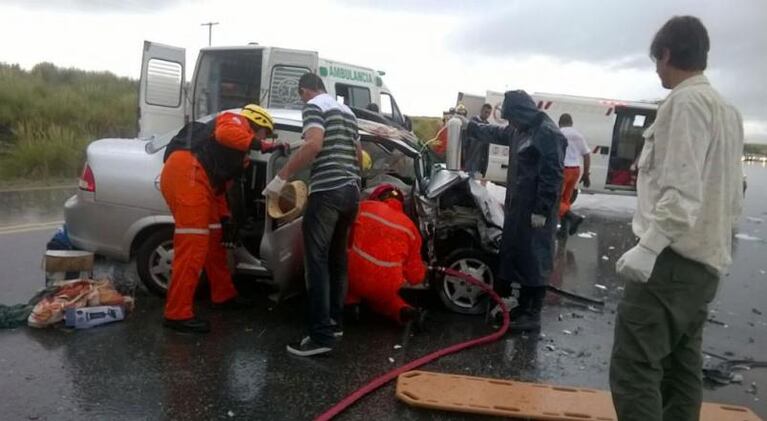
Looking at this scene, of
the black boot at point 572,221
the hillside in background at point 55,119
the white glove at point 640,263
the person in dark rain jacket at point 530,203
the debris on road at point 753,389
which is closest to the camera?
the white glove at point 640,263

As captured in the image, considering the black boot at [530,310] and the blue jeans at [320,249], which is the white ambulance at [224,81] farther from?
the blue jeans at [320,249]

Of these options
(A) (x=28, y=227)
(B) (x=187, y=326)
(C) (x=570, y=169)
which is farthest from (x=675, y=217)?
(A) (x=28, y=227)

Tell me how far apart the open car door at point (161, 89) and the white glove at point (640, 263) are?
9.55 m

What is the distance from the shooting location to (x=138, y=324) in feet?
16.3

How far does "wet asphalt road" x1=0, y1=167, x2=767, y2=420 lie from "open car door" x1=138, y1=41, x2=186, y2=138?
15.4 ft

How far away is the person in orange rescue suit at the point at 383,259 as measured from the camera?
16.5 ft

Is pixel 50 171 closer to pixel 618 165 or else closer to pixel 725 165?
pixel 618 165

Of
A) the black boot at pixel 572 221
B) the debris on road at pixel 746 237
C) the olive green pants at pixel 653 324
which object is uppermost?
the olive green pants at pixel 653 324

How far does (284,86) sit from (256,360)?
7.02 metres

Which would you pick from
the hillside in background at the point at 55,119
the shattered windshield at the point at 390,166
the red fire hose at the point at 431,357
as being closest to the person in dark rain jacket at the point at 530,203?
the red fire hose at the point at 431,357

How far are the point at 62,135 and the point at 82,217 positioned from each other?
11.3 m

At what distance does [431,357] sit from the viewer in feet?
15.0

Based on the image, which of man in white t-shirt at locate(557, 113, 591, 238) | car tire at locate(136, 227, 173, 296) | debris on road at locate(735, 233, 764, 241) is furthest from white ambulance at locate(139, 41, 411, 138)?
debris on road at locate(735, 233, 764, 241)

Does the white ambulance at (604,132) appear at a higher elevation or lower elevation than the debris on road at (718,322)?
higher
